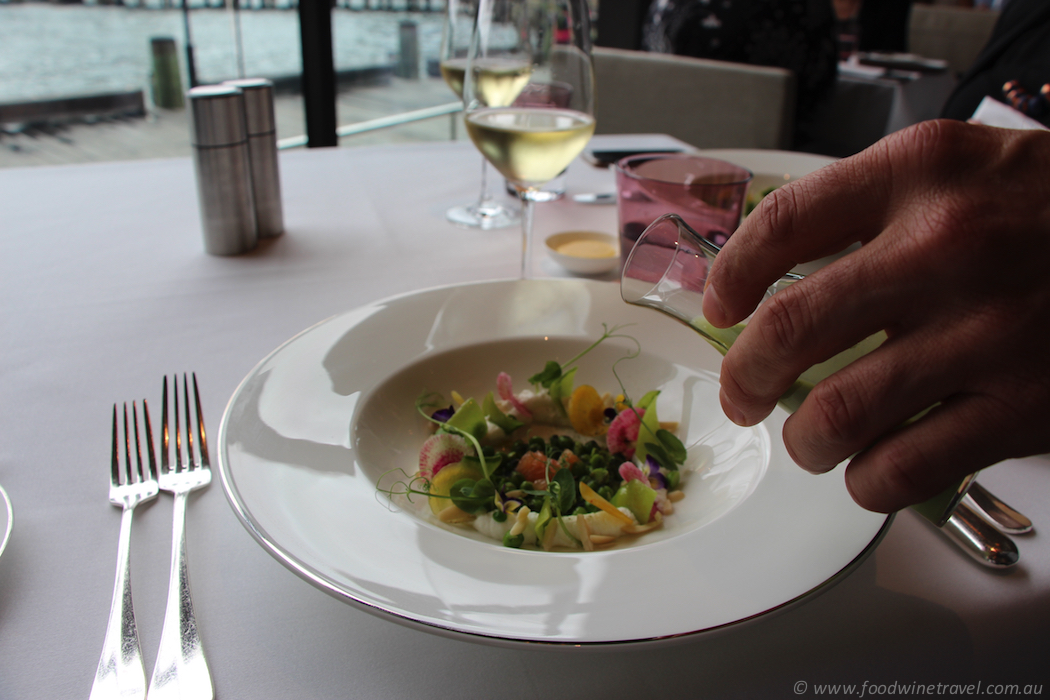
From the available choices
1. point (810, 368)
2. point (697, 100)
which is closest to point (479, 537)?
point (810, 368)

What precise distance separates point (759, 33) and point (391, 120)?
2.37 meters

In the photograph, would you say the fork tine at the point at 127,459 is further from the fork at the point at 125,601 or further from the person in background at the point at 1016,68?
the person in background at the point at 1016,68

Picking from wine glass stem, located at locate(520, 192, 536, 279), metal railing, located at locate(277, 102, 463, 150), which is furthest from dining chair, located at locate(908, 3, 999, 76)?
wine glass stem, located at locate(520, 192, 536, 279)

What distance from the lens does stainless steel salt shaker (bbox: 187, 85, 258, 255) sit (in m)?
1.01

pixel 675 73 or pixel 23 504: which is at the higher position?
pixel 675 73

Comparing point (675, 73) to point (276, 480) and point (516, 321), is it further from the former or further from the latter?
point (276, 480)

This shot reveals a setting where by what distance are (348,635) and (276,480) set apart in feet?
0.41

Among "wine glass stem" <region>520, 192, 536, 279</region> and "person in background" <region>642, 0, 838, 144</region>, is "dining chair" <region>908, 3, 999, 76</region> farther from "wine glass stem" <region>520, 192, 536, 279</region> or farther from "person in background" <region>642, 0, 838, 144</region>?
"wine glass stem" <region>520, 192, 536, 279</region>

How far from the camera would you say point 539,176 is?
963 mm

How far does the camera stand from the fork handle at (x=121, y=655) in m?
0.41

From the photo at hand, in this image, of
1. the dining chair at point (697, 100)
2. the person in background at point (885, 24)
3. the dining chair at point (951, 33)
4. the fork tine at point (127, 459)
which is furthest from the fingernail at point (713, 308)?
the person in background at point (885, 24)

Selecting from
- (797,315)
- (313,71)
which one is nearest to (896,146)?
(797,315)

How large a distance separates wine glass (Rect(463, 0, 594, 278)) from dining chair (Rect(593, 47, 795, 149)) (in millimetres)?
1373

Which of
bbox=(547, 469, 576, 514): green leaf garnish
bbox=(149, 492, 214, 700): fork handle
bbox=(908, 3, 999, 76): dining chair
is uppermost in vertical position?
bbox=(908, 3, 999, 76): dining chair
